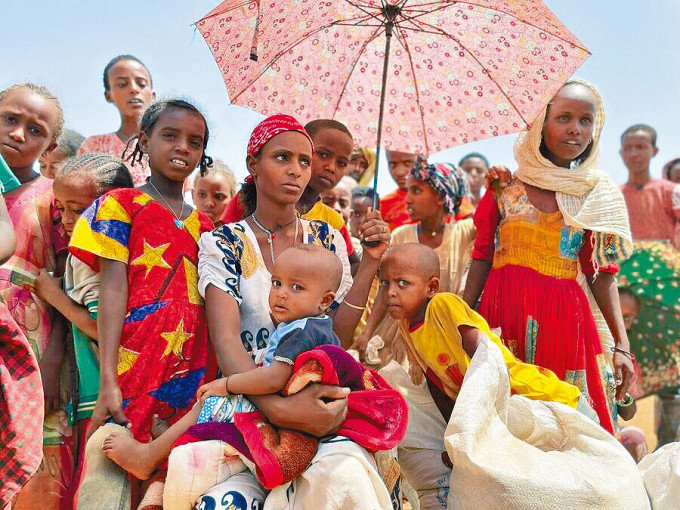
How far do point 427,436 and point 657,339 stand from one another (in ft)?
12.1

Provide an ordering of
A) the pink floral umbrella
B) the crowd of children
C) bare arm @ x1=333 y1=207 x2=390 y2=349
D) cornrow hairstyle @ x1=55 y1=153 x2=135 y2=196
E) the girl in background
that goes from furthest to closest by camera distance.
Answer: the girl in background
the pink floral umbrella
cornrow hairstyle @ x1=55 y1=153 x2=135 y2=196
bare arm @ x1=333 y1=207 x2=390 y2=349
the crowd of children

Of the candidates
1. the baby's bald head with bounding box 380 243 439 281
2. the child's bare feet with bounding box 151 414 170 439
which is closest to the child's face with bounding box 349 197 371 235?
the baby's bald head with bounding box 380 243 439 281

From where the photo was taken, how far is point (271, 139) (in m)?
3.29

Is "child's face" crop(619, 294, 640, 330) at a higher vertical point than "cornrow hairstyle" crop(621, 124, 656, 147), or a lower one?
lower

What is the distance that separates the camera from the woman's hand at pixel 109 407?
2930mm

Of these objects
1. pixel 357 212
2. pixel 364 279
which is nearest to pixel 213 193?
pixel 357 212

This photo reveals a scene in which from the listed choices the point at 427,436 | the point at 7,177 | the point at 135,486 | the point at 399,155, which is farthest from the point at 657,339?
the point at 7,177

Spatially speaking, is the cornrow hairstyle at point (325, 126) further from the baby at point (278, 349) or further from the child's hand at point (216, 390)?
the child's hand at point (216, 390)

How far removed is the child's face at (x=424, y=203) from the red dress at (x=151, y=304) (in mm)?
2358

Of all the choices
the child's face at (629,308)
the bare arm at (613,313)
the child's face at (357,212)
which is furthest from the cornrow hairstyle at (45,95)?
the child's face at (629,308)

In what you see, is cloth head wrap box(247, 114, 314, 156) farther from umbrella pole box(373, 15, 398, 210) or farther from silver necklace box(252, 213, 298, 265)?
umbrella pole box(373, 15, 398, 210)

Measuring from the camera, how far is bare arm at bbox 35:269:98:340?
3215 mm

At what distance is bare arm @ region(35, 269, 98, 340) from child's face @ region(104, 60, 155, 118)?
257cm

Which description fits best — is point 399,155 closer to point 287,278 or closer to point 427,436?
→ point 427,436
